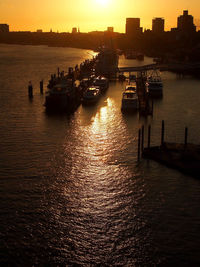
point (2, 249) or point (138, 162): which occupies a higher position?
point (138, 162)

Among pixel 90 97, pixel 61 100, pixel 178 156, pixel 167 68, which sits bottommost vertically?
pixel 178 156

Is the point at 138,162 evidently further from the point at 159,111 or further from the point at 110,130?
the point at 159,111

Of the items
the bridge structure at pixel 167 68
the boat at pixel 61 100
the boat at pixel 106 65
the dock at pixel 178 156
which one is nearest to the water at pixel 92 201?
the dock at pixel 178 156

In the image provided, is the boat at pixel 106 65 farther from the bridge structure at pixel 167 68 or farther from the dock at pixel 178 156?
the dock at pixel 178 156

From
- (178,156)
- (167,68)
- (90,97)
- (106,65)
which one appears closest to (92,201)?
(178,156)

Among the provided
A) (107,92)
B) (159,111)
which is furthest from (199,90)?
(159,111)

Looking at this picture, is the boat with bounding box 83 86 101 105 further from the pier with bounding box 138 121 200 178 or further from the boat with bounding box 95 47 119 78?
the boat with bounding box 95 47 119 78

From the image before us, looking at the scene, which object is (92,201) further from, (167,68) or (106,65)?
(167,68)

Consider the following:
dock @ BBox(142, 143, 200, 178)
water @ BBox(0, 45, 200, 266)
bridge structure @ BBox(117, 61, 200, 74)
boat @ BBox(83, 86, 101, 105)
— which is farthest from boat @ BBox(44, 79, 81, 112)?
bridge structure @ BBox(117, 61, 200, 74)

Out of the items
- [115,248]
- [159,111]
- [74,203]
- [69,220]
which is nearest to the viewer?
[115,248]
